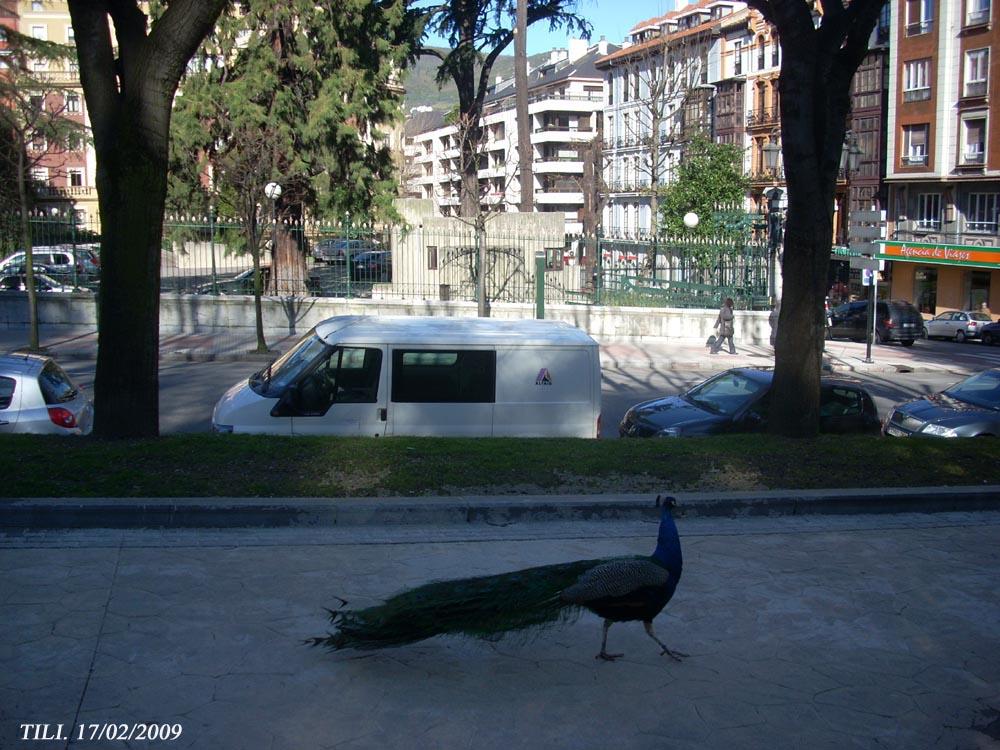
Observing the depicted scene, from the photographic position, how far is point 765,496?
8.67 metres

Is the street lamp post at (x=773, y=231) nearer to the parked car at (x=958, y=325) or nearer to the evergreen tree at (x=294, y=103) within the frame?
the evergreen tree at (x=294, y=103)

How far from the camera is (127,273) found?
352 inches

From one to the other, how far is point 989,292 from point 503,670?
156 feet

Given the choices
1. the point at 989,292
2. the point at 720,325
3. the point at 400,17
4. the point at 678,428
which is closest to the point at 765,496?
the point at 678,428

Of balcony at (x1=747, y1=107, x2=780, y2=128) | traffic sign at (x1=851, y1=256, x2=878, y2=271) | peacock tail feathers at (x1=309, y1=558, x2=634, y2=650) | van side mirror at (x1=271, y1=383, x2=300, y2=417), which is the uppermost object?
balcony at (x1=747, y1=107, x2=780, y2=128)

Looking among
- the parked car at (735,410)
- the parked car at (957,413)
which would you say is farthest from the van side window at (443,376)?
the parked car at (957,413)

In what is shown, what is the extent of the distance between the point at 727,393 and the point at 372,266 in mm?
16309

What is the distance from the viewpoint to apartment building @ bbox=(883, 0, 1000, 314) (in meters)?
45.6

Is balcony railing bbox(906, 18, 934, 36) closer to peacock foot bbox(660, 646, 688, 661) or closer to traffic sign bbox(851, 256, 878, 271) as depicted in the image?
traffic sign bbox(851, 256, 878, 271)

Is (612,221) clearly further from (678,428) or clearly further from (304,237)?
(678,428)

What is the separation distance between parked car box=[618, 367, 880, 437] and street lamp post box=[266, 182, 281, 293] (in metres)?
14.0

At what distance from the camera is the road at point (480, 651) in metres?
4.80

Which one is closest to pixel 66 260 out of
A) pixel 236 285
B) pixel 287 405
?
pixel 236 285

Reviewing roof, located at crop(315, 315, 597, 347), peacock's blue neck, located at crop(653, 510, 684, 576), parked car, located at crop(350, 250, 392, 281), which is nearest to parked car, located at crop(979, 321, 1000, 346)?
parked car, located at crop(350, 250, 392, 281)
